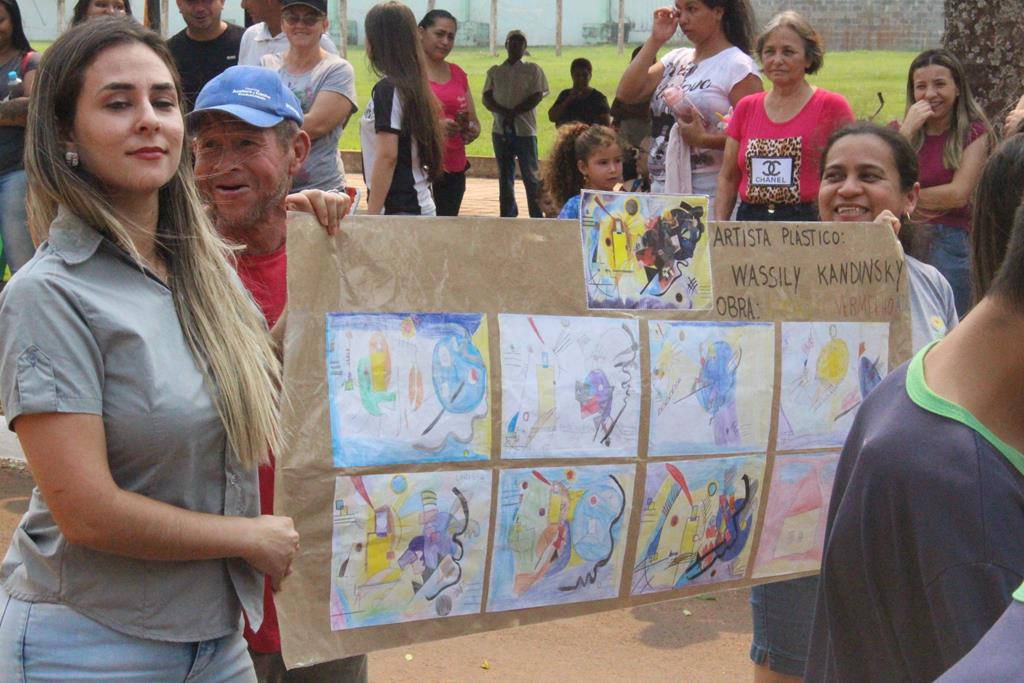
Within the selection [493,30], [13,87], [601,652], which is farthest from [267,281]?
[493,30]

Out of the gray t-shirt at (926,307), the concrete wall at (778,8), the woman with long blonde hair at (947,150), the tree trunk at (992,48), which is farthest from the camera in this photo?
the concrete wall at (778,8)

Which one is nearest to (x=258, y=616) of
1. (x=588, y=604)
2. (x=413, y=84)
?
(x=588, y=604)

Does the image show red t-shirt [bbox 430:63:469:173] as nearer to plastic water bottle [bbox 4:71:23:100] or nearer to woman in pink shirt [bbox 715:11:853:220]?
plastic water bottle [bbox 4:71:23:100]

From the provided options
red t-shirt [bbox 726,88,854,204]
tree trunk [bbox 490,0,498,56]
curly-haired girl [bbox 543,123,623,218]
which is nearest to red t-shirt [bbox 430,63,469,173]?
curly-haired girl [bbox 543,123,623,218]

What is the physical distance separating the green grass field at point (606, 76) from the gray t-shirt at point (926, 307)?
702 inches

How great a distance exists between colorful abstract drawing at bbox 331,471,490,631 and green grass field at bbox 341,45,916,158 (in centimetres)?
1848

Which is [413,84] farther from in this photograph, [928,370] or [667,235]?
[928,370]

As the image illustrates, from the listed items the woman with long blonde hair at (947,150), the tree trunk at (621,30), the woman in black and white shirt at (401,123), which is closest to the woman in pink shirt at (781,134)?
the woman with long blonde hair at (947,150)

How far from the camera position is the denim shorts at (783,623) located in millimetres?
3189

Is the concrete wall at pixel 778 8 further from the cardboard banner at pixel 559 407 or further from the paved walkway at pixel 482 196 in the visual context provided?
the cardboard banner at pixel 559 407

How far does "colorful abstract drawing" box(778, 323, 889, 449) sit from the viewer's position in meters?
3.29

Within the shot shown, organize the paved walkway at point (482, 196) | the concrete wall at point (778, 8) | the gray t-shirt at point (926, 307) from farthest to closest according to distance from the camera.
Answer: the concrete wall at point (778, 8)
the paved walkway at point (482, 196)
the gray t-shirt at point (926, 307)

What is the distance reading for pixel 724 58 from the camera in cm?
618

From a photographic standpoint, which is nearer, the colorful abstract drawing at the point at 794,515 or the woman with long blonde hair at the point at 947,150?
the colorful abstract drawing at the point at 794,515
